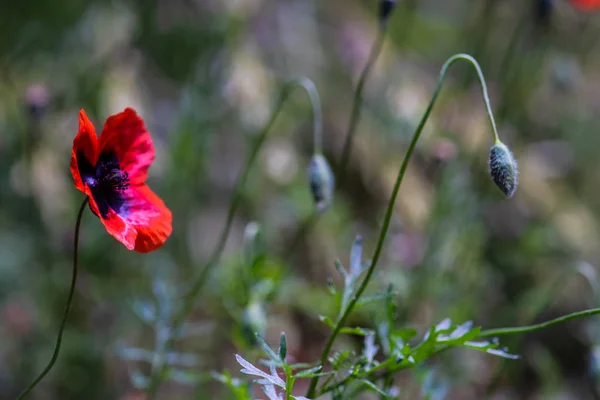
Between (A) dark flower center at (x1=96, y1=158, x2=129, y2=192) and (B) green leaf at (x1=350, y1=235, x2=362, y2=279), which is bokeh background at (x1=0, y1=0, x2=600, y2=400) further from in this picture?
(A) dark flower center at (x1=96, y1=158, x2=129, y2=192)

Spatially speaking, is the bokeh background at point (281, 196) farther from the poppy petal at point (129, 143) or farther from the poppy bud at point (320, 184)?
the poppy petal at point (129, 143)

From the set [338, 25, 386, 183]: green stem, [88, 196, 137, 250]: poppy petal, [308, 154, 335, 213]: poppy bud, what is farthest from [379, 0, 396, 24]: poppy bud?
[88, 196, 137, 250]: poppy petal

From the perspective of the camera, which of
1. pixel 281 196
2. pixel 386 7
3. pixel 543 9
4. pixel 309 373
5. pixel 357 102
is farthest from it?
pixel 281 196

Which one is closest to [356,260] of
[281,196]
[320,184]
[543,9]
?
[320,184]

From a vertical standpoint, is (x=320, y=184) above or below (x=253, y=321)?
above

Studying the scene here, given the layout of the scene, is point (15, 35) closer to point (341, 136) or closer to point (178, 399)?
point (341, 136)

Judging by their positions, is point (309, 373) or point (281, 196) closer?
point (309, 373)

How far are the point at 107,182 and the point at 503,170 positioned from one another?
92 centimetres

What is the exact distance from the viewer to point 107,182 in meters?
1.61

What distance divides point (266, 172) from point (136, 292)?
51.5 inches

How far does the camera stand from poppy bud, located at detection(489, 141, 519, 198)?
147 centimetres

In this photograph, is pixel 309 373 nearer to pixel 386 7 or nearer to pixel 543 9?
pixel 386 7

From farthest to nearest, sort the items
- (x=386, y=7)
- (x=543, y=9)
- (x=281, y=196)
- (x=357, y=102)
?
(x=281, y=196), (x=543, y=9), (x=357, y=102), (x=386, y=7)

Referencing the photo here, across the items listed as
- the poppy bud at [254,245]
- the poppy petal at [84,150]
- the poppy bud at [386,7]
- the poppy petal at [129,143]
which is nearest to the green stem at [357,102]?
the poppy bud at [386,7]
